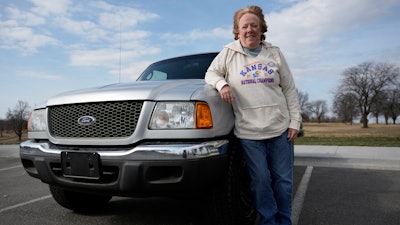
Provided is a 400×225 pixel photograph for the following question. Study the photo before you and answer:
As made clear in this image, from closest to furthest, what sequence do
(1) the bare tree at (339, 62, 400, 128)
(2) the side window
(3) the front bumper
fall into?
(3) the front bumper → (2) the side window → (1) the bare tree at (339, 62, 400, 128)

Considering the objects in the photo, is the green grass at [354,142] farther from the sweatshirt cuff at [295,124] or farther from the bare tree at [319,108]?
the bare tree at [319,108]

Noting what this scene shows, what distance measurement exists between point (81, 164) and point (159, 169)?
1.93ft

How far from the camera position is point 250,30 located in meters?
2.55

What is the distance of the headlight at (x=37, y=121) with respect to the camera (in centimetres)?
289

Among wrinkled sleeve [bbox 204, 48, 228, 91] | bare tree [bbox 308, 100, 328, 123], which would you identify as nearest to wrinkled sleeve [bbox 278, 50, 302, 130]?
wrinkled sleeve [bbox 204, 48, 228, 91]

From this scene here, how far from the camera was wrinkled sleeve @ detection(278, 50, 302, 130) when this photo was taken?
259cm

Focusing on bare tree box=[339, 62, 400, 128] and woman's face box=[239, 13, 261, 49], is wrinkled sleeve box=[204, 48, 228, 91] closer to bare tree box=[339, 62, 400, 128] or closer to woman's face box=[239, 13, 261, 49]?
woman's face box=[239, 13, 261, 49]

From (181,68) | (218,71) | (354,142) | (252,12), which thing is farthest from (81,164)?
(354,142)

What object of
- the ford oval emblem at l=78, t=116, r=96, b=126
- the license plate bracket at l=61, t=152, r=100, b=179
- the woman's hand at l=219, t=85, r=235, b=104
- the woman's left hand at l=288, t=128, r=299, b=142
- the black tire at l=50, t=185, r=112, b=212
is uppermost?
the woman's hand at l=219, t=85, r=235, b=104

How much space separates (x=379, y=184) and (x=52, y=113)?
453 centimetres

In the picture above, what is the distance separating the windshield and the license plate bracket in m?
1.57

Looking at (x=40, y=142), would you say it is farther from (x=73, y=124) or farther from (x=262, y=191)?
(x=262, y=191)

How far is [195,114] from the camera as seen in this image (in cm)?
230

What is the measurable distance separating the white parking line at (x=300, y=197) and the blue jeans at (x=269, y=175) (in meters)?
0.65
